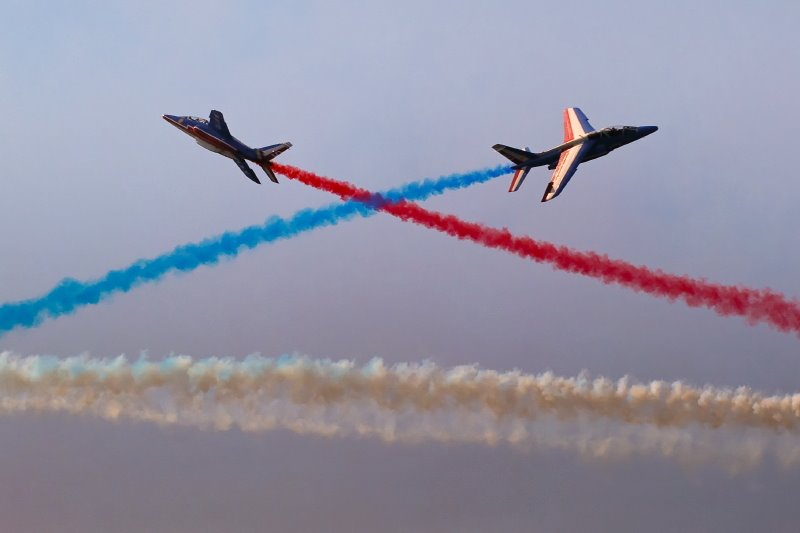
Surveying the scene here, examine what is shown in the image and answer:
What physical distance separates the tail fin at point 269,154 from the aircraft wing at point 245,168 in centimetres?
99

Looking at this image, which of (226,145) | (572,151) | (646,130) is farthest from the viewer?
(646,130)

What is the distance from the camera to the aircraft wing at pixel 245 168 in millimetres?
62531

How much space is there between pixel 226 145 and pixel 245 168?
1.95 meters

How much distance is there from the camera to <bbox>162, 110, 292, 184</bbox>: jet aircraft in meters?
62.6

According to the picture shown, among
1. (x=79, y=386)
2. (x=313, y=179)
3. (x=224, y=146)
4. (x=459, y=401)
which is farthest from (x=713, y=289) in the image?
(x=79, y=386)

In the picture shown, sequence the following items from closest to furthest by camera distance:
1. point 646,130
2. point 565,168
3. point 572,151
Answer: point 565,168 < point 572,151 < point 646,130

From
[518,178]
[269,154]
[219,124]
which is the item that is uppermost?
[219,124]

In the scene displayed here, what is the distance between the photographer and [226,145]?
6247 centimetres

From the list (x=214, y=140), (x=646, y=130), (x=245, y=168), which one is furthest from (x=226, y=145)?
(x=646, y=130)

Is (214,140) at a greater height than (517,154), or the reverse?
(214,140)

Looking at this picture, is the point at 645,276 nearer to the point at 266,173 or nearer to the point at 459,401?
the point at 459,401

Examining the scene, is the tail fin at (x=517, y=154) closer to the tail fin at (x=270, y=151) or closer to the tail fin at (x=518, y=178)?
the tail fin at (x=518, y=178)

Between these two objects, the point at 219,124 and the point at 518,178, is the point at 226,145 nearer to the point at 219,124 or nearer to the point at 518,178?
the point at 219,124

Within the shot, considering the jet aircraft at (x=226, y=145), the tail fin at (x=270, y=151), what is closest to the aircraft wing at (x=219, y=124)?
the jet aircraft at (x=226, y=145)
